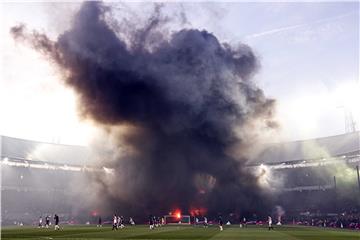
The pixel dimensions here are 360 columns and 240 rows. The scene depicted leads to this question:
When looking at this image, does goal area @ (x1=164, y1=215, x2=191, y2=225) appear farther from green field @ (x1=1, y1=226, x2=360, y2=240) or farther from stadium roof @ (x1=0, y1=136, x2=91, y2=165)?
green field @ (x1=1, y1=226, x2=360, y2=240)

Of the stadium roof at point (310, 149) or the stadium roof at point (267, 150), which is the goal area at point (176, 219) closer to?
the stadium roof at point (267, 150)

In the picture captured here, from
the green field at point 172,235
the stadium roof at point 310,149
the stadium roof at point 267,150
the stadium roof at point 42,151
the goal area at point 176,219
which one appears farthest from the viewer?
the stadium roof at point 42,151

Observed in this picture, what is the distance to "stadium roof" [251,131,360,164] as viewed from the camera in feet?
388

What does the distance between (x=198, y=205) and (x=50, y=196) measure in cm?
4832

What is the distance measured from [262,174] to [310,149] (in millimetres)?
18440

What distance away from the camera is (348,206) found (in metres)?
102

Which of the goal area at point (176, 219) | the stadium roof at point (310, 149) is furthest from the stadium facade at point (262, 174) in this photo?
the goal area at point (176, 219)

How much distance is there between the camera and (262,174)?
12744 centimetres

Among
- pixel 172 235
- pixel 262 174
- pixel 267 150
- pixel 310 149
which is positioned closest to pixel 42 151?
pixel 262 174

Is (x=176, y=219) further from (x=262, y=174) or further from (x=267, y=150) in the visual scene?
(x=267, y=150)

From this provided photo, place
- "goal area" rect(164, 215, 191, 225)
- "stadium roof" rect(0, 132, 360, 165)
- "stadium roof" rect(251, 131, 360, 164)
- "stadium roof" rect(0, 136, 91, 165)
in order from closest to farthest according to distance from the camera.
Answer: "goal area" rect(164, 215, 191, 225), "stadium roof" rect(251, 131, 360, 164), "stadium roof" rect(0, 132, 360, 165), "stadium roof" rect(0, 136, 91, 165)

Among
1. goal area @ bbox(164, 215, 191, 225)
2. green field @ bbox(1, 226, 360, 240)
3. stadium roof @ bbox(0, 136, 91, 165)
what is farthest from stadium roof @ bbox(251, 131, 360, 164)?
green field @ bbox(1, 226, 360, 240)

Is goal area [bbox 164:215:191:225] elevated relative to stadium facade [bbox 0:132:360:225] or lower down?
lower down

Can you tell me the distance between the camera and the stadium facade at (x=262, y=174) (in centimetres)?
11138
